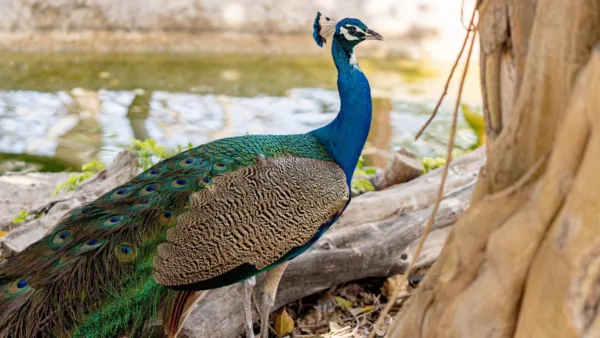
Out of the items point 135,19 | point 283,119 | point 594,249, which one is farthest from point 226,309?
point 135,19

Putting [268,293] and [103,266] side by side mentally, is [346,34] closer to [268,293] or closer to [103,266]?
[268,293]

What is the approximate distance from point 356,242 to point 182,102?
403 cm

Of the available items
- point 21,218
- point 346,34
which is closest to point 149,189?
point 346,34

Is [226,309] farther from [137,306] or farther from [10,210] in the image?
[10,210]

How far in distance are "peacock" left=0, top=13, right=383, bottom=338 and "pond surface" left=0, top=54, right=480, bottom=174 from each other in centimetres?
292

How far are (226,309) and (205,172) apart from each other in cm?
55

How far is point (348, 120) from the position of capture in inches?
100

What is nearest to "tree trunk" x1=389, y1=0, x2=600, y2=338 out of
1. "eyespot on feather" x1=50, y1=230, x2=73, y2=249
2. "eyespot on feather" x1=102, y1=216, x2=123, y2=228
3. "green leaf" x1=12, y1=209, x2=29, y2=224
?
"eyespot on feather" x1=102, y1=216, x2=123, y2=228

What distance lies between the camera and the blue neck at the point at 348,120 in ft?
8.29

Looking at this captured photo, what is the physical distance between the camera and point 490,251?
127 cm

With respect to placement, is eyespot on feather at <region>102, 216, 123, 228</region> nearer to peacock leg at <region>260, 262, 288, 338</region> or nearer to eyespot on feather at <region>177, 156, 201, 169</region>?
eyespot on feather at <region>177, 156, 201, 169</region>

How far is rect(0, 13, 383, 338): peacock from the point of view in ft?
6.52

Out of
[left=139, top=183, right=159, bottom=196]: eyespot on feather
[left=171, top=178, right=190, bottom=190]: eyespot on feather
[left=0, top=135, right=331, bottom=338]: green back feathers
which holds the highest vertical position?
[left=171, top=178, right=190, bottom=190]: eyespot on feather

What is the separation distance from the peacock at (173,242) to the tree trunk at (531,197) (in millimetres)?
825
